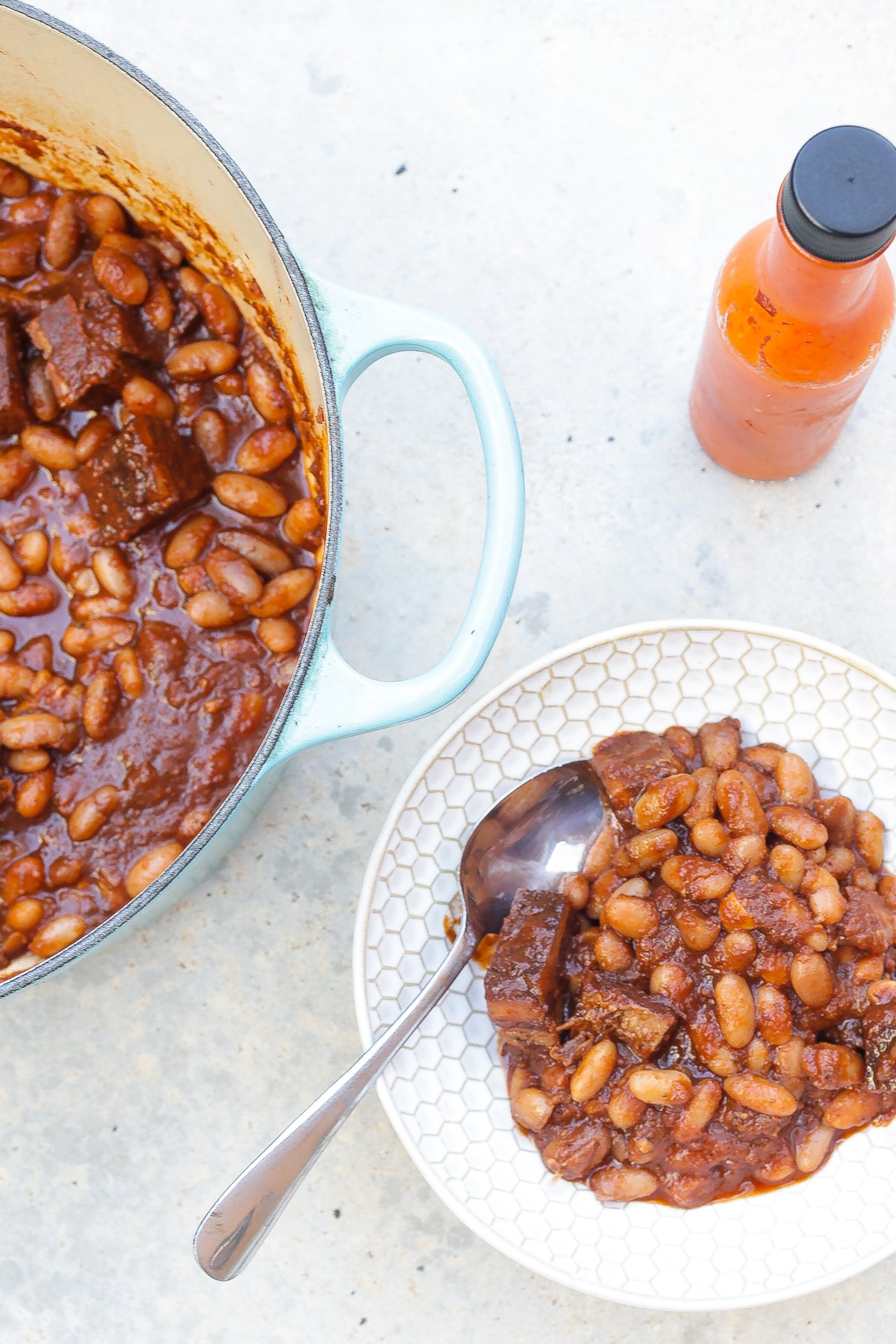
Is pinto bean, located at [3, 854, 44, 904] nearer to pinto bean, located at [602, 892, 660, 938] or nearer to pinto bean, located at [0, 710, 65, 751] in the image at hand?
pinto bean, located at [0, 710, 65, 751]

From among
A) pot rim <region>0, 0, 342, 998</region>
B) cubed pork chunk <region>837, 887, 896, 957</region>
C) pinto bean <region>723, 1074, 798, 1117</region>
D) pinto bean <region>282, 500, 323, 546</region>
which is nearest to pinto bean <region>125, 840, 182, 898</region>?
pot rim <region>0, 0, 342, 998</region>

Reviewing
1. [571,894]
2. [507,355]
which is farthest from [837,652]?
[507,355]

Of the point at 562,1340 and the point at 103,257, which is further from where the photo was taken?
the point at 562,1340

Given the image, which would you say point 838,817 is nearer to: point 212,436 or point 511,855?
point 511,855

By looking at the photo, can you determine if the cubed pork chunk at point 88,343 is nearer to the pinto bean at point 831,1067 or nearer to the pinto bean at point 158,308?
the pinto bean at point 158,308

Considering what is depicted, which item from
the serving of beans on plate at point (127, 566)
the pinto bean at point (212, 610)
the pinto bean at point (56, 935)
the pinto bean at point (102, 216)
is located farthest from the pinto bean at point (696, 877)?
the pinto bean at point (102, 216)

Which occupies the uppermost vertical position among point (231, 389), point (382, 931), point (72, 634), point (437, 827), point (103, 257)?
point (103, 257)

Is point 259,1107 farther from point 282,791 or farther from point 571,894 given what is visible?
point 571,894
